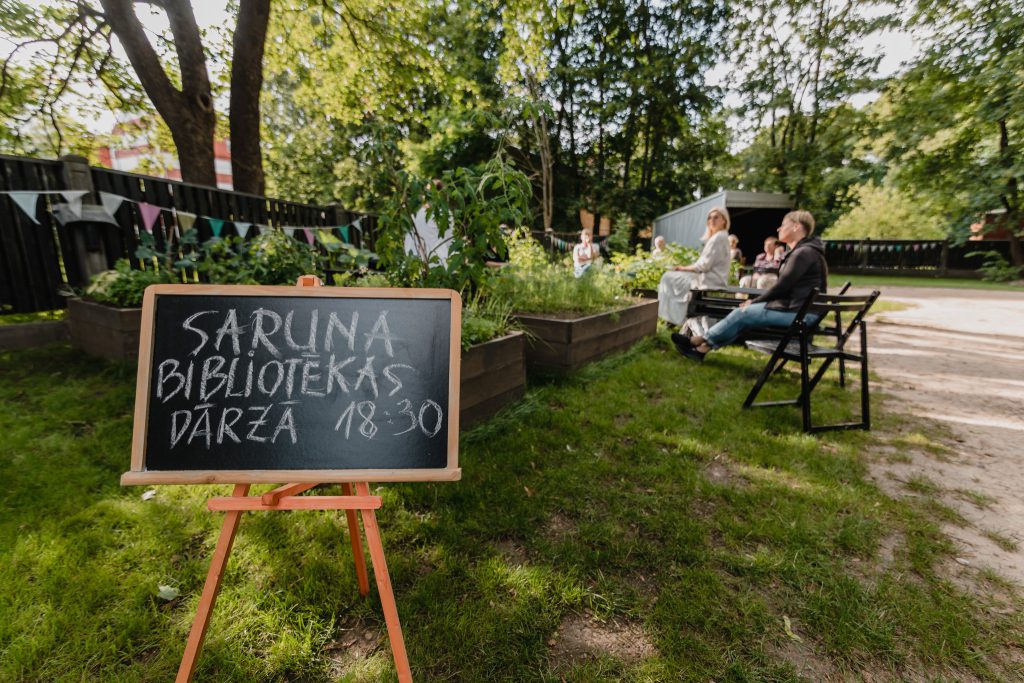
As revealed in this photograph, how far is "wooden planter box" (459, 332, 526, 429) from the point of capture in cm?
299

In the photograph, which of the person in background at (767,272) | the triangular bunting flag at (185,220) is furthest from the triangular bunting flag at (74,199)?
the person in background at (767,272)

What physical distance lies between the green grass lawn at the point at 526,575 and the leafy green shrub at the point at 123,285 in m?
1.51

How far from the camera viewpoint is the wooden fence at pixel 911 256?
21.0 metres

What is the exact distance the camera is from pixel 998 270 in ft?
59.3

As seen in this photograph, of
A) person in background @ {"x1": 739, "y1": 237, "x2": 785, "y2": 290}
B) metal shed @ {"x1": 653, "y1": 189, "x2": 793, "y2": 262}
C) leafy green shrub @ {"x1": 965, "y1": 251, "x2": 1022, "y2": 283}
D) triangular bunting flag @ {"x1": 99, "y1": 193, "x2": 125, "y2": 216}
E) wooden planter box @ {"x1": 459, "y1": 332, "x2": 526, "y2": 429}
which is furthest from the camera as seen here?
leafy green shrub @ {"x1": 965, "y1": 251, "x2": 1022, "y2": 283}

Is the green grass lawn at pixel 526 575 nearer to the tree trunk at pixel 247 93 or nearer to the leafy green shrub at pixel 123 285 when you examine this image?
the leafy green shrub at pixel 123 285

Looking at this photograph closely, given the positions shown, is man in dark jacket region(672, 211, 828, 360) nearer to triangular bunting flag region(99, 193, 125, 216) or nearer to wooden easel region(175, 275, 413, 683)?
wooden easel region(175, 275, 413, 683)

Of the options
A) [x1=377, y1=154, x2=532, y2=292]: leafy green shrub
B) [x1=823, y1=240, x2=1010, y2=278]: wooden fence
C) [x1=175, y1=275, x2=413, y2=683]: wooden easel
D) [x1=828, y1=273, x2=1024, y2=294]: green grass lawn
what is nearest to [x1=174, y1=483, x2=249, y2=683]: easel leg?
[x1=175, y1=275, x2=413, y2=683]: wooden easel

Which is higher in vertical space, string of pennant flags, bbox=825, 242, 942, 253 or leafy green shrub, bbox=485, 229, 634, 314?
string of pennant flags, bbox=825, 242, 942, 253

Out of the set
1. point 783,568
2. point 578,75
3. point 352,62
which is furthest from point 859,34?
point 783,568

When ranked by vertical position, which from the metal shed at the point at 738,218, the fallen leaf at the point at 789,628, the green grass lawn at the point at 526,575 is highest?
the metal shed at the point at 738,218

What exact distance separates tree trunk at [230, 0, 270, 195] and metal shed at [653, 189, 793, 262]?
30.9ft

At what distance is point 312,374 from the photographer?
1.38 meters

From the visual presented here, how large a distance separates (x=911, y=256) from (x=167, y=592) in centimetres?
3186
